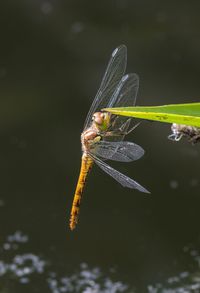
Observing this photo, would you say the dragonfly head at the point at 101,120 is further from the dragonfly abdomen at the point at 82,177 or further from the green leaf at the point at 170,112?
the green leaf at the point at 170,112

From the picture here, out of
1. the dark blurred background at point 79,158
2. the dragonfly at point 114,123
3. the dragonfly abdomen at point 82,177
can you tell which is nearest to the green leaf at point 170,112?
the dragonfly at point 114,123

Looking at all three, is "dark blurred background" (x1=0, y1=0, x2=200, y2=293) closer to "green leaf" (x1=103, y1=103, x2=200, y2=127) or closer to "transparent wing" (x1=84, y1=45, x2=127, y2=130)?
"transparent wing" (x1=84, y1=45, x2=127, y2=130)

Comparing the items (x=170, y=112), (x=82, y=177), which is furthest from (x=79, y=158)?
(x=170, y=112)

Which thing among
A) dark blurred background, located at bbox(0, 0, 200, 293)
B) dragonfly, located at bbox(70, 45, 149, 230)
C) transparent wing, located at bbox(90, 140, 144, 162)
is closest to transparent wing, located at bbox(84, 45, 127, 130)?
dragonfly, located at bbox(70, 45, 149, 230)

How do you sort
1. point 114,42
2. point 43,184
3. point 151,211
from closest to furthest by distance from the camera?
1. point 151,211
2. point 43,184
3. point 114,42

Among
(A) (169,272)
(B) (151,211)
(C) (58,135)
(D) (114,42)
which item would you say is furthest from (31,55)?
(A) (169,272)

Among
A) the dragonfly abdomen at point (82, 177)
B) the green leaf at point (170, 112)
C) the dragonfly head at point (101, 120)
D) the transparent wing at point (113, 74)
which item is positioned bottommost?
the green leaf at point (170, 112)

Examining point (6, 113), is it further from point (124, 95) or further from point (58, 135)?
point (124, 95)
